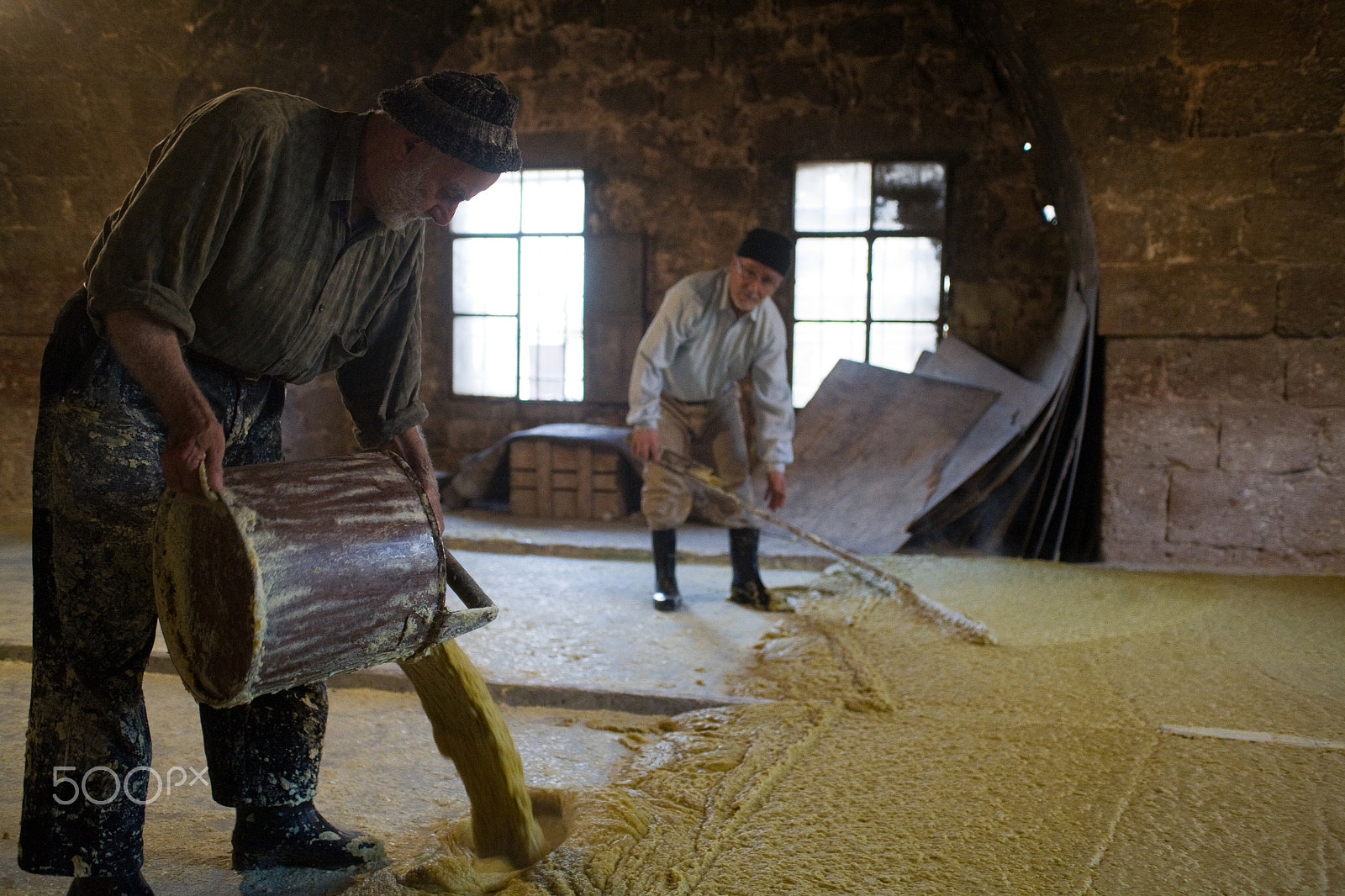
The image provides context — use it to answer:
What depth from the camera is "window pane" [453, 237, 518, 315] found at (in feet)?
22.7

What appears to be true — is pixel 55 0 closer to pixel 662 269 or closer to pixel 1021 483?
pixel 662 269

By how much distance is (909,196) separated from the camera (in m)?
6.37

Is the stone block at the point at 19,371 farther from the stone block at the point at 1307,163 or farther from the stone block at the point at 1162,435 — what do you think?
the stone block at the point at 1307,163

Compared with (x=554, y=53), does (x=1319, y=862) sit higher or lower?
lower

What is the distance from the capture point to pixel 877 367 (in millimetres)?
6070

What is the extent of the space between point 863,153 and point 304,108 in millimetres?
4991

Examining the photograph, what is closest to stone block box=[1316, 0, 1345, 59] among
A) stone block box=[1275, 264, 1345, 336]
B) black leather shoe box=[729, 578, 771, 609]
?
stone block box=[1275, 264, 1345, 336]

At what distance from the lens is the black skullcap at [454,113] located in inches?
69.8

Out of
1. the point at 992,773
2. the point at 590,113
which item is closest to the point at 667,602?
the point at 992,773

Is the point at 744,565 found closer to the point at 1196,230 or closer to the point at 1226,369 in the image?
the point at 1226,369

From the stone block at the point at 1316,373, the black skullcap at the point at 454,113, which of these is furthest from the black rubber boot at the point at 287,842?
the stone block at the point at 1316,373

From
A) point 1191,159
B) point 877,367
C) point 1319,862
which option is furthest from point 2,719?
point 1191,159

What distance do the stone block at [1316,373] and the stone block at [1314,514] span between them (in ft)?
1.16

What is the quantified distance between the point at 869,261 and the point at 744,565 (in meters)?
2.84
